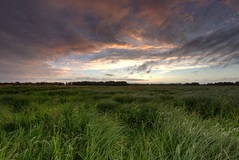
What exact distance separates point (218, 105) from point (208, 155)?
8383mm

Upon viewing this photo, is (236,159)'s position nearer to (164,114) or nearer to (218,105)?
(164,114)

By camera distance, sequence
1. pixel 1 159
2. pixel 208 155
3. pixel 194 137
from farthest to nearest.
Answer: pixel 194 137
pixel 208 155
pixel 1 159

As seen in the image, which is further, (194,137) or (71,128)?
(71,128)

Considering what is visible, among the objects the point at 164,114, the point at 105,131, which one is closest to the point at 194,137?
the point at 105,131

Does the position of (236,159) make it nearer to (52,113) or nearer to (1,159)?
(1,159)

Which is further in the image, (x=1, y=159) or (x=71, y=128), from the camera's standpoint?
(x=71, y=128)

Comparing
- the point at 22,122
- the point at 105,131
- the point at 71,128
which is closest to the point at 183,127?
the point at 105,131

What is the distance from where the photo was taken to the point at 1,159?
287cm

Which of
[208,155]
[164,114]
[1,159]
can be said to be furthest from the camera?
[164,114]

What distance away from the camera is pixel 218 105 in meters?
10.5

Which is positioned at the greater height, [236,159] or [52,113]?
[52,113]

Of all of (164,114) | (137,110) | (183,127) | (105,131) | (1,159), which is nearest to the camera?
(1,159)

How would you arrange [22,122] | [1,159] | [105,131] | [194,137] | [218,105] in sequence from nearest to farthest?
1. [1,159]
2. [194,137]
3. [105,131]
4. [22,122]
5. [218,105]

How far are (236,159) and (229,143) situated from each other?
358 mm
